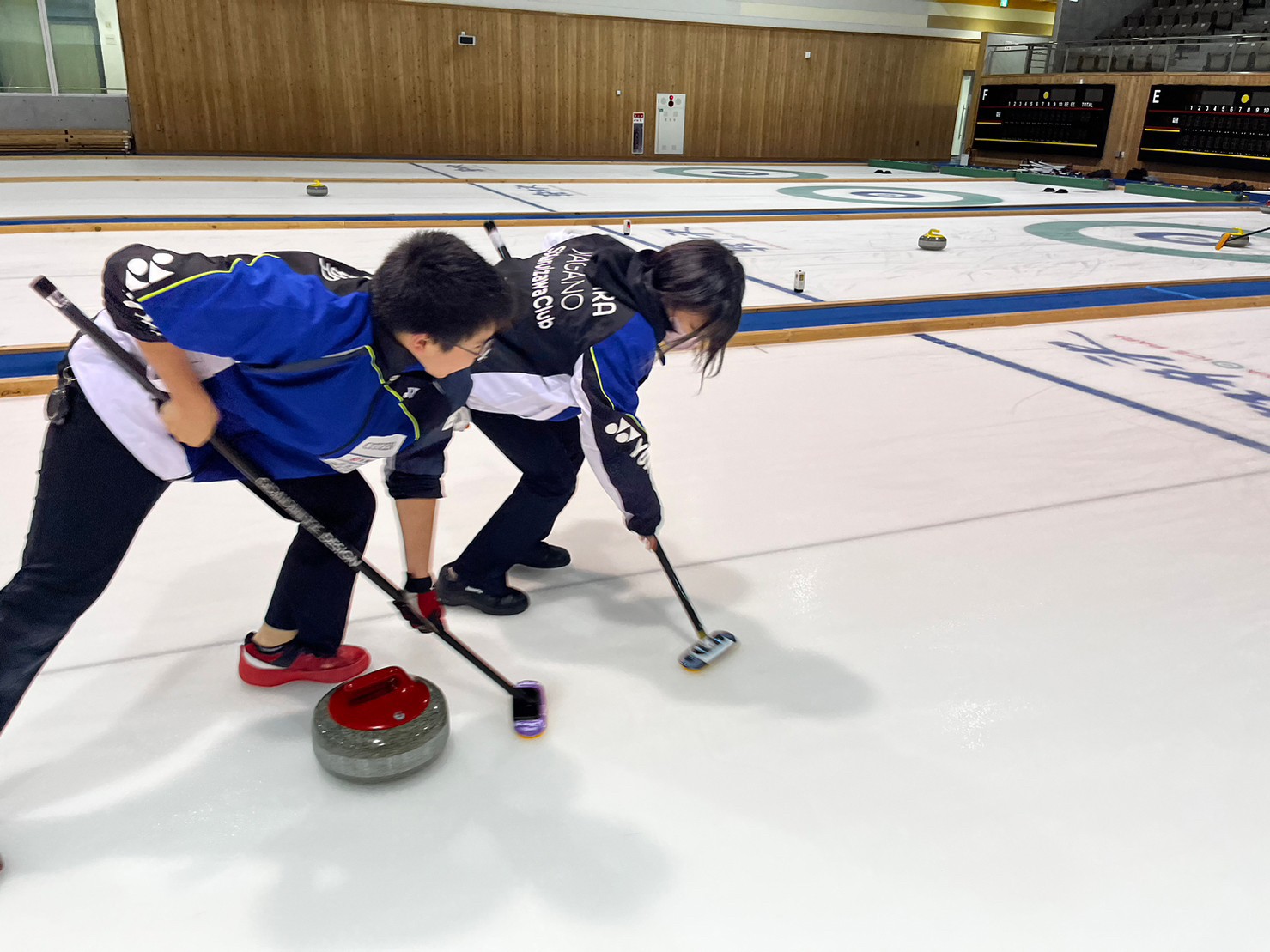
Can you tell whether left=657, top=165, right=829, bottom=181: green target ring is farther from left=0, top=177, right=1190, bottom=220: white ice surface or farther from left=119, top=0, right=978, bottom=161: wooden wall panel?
left=119, top=0, right=978, bottom=161: wooden wall panel

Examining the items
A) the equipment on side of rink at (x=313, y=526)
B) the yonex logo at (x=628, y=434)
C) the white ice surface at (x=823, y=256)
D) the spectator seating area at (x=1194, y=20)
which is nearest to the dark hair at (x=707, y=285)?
the yonex logo at (x=628, y=434)

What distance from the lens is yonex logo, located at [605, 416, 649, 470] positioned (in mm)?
1637

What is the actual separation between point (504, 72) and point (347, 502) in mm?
14051

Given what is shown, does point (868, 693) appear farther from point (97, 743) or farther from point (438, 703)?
point (97, 743)

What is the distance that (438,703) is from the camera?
5.01 ft

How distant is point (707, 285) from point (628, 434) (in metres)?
0.29

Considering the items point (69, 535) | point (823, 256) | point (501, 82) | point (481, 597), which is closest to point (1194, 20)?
point (501, 82)

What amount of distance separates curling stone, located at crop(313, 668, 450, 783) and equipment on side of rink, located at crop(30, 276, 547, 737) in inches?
4.2

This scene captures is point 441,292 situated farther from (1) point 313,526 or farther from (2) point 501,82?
(2) point 501,82

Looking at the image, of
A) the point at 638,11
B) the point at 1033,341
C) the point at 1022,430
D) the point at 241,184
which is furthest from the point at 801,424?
the point at 638,11

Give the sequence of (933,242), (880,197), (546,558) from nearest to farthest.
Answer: (546,558) < (933,242) < (880,197)

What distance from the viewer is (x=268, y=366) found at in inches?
50.6

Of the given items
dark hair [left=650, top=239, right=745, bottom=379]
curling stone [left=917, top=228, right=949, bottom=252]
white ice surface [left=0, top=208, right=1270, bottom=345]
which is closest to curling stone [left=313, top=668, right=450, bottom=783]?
dark hair [left=650, top=239, right=745, bottom=379]

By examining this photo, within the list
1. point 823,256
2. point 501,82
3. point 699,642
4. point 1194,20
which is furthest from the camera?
point 1194,20
